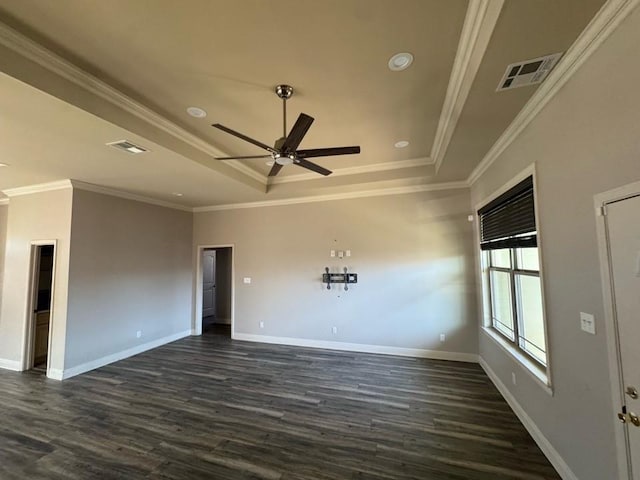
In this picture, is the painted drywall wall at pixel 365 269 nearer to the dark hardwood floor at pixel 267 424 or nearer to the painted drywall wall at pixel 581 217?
the dark hardwood floor at pixel 267 424

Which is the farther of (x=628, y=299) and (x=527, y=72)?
(x=527, y=72)

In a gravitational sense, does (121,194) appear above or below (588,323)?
above

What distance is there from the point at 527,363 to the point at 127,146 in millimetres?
4751

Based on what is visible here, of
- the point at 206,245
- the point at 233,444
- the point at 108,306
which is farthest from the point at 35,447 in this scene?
the point at 206,245

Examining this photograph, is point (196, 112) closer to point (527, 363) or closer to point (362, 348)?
point (527, 363)

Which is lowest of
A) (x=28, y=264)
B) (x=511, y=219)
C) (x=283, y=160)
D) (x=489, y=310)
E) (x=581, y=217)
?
(x=489, y=310)

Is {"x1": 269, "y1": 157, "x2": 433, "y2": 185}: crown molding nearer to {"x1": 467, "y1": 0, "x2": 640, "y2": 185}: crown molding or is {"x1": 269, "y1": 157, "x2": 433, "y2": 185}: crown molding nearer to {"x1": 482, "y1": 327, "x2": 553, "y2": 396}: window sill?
{"x1": 467, "y1": 0, "x2": 640, "y2": 185}: crown molding

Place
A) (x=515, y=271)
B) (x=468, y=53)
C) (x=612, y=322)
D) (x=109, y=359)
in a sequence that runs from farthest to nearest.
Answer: (x=109, y=359) < (x=515, y=271) < (x=468, y=53) < (x=612, y=322)

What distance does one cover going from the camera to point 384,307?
508 cm

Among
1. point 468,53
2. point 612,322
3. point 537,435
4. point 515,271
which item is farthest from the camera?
point 515,271

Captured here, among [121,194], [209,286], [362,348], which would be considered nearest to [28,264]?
[121,194]

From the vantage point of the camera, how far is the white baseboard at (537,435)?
216 cm

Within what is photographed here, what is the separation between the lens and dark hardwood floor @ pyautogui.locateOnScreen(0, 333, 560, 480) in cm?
236

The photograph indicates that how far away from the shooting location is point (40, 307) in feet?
16.0
